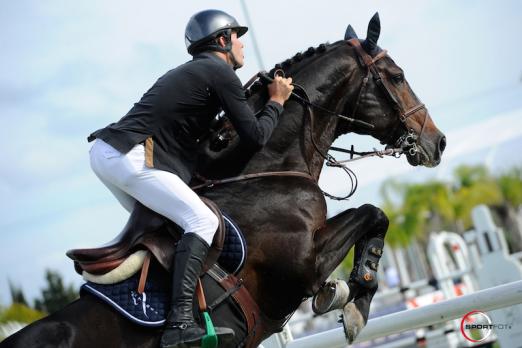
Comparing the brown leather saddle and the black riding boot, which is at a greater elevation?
the brown leather saddle

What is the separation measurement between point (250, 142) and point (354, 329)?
60.2 inches

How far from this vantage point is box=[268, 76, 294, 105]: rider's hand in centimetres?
525

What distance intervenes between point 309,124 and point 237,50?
781 mm

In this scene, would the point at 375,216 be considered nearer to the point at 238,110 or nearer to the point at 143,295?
the point at 238,110

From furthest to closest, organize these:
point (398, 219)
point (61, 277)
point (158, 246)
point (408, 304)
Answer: point (398, 219) < point (61, 277) < point (408, 304) < point (158, 246)

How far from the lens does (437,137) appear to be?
5.88 meters

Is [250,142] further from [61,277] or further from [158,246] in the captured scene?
[61,277]

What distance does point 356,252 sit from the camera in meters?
5.54

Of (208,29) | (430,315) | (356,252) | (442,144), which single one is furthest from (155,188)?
(430,315)

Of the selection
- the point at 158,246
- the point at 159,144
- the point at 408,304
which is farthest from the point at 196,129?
the point at 408,304

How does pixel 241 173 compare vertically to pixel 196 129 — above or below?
below

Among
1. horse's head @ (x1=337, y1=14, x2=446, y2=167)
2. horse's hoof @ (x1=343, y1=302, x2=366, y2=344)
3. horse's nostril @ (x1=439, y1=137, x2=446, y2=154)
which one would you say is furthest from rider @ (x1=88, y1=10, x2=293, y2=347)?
horse's nostril @ (x1=439, y1=137, x2=446, y2=154)

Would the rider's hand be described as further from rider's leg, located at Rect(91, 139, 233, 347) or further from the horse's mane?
rider's leg, located at Rect(91, 139, 233, 347)

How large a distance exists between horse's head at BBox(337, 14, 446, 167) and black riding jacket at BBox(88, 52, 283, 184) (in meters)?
1.15
